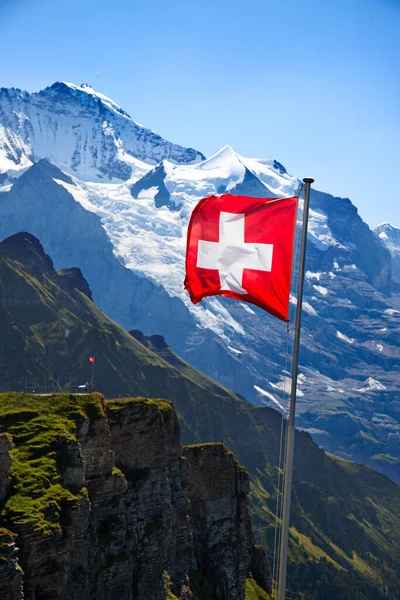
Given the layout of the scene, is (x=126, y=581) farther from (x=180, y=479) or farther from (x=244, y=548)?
(x=244, y=548)

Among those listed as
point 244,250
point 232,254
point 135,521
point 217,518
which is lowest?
point 217,518

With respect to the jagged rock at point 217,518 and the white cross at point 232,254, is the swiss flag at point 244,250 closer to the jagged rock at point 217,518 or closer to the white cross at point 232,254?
the white cross at point 232,254

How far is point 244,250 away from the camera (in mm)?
44375

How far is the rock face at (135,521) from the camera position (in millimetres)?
69438

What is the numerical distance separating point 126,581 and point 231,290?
4888 centimetres

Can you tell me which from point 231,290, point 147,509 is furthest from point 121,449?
point 231,290

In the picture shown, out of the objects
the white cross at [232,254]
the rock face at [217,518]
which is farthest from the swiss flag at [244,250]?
the rock face at [217,518]

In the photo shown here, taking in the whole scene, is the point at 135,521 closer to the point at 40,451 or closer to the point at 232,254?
the point at 40,451

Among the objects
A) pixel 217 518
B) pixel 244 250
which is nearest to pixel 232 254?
pixel 244 250

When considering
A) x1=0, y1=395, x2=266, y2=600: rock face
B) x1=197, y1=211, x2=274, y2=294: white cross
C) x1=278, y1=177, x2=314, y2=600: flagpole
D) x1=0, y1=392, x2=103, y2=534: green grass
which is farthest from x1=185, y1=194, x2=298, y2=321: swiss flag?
x1=0, y1=392, x2=103, y2=534: green grass

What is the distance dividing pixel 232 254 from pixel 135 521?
5250 centimetres

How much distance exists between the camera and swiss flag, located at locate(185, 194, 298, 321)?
43.1 meters

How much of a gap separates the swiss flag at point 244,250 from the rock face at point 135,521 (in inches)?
1155

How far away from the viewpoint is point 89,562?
80.4 metres
